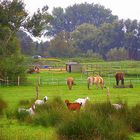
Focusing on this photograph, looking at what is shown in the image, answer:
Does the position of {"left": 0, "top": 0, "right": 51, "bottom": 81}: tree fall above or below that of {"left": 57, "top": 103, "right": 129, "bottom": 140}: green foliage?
above

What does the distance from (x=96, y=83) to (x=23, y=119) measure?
890 inches

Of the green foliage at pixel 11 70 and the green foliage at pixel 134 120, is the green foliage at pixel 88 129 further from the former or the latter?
the green foliage at pixel 11 70

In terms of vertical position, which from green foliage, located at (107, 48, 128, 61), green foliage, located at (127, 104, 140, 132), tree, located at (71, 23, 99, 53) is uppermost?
tree, located at (71, 23, 99, 53)

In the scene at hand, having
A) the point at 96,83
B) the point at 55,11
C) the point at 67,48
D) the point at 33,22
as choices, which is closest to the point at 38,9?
the point at 33,22

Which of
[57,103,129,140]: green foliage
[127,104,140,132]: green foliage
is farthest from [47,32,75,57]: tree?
[57,103,129,140]: green foliage

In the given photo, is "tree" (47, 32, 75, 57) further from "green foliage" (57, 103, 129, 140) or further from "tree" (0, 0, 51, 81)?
"green foliage" (57, 103, 129, 140)

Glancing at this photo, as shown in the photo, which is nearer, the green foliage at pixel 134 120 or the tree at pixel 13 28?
the green foliage at pixel 134 120

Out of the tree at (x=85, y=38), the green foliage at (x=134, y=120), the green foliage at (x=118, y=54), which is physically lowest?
the green foliage at (x=134, y=120)

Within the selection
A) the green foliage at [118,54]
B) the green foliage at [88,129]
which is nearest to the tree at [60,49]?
the green foliage at [118,54]

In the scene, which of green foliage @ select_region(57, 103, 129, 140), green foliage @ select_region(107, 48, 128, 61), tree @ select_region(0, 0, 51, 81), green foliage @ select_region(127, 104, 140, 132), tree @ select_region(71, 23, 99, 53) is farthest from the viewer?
tree @ select_region(71, 23, 99, 53)

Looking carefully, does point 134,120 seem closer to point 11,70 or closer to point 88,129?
point 88,129

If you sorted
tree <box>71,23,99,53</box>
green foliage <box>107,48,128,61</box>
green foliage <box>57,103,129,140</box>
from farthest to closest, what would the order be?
tree <box>71,23,99,53</box>, green foliage <box>107,48,128,61</box>, green foliage <box>57,103,129,140</box>

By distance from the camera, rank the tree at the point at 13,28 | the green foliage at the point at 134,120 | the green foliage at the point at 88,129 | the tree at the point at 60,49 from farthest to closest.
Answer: the tree at the point at 60,49 < the tree at the point at 13,28 < the green foliage at the point at 134,120 < the green foliage at the point at 88,129

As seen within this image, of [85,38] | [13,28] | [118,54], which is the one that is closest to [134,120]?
[13,28]
